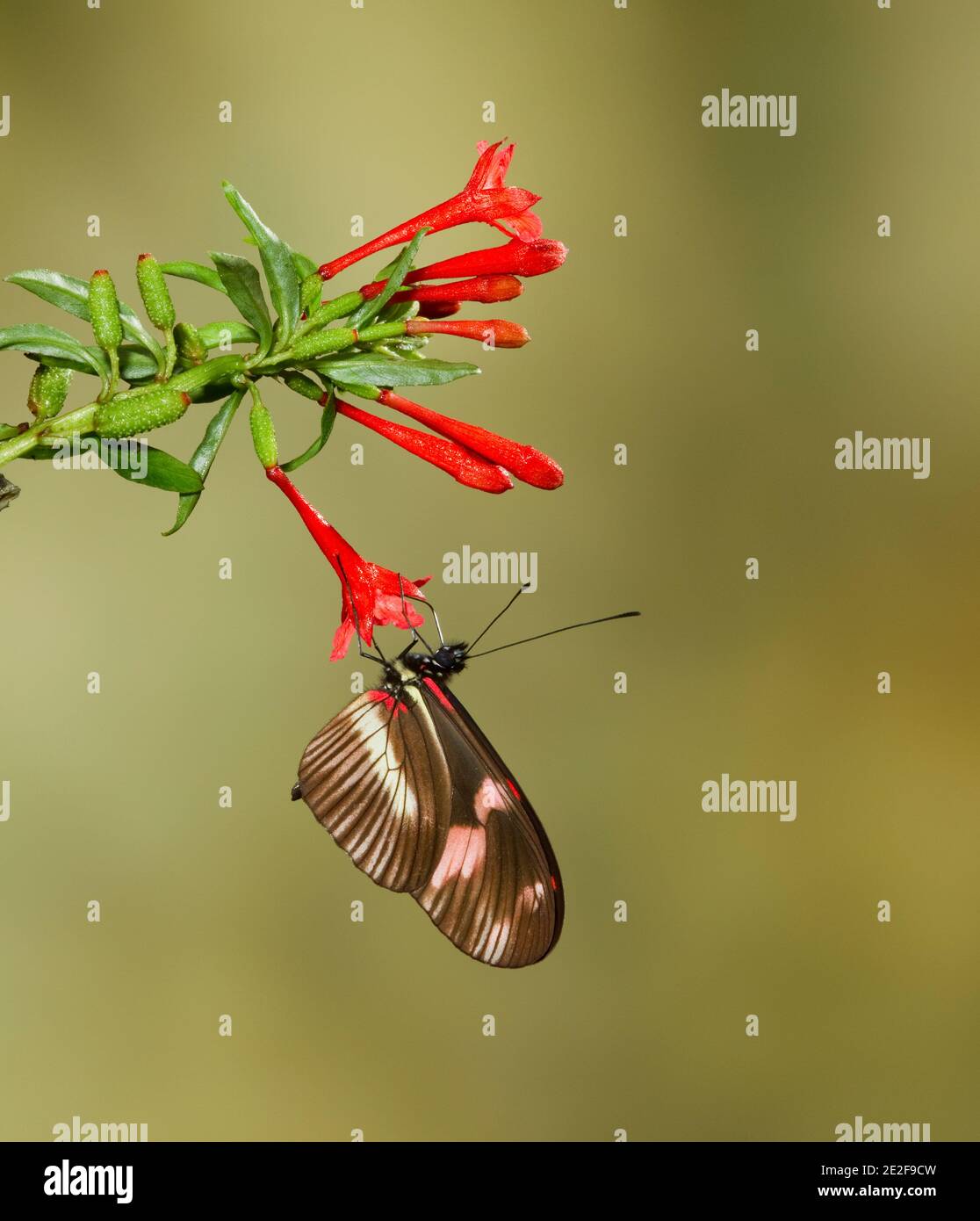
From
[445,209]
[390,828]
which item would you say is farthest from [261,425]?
[390,828]

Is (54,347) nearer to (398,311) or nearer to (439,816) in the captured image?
(398,311)

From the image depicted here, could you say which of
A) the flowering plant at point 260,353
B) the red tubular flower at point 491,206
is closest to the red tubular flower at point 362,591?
the flowering plant at point 260,353

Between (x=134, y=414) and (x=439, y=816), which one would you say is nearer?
(x=134, y=414)

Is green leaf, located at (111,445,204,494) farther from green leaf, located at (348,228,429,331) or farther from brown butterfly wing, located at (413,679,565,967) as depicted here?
brown butterfly wing, located at (413,679,565,967)

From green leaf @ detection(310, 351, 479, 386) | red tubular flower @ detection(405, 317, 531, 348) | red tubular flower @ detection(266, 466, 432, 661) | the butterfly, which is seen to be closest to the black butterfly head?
the butterfly

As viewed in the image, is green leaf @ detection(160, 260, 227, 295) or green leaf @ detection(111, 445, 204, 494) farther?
green leaf @ detection(160, 260, 227, 295)

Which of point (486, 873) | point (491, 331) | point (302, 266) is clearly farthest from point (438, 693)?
point (302, 266)

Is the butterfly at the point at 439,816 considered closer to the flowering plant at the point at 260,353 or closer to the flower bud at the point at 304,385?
the flowering plant at the point at 260,353

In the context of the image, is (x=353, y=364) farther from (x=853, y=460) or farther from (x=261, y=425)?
(x=853, y=460)
